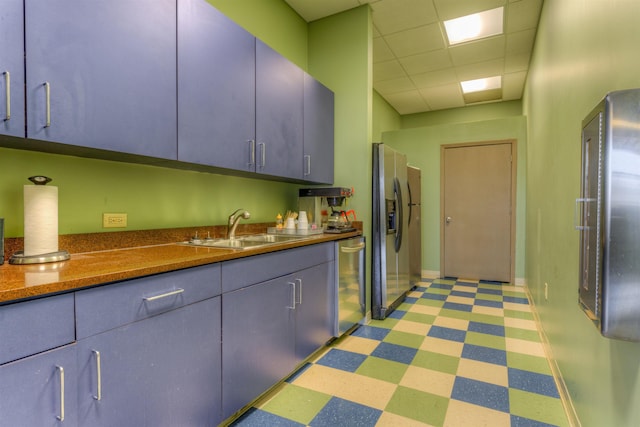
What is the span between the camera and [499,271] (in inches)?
191

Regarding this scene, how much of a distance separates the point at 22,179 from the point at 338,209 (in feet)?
7.64

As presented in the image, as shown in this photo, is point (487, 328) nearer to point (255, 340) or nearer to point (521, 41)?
point (255, 340)

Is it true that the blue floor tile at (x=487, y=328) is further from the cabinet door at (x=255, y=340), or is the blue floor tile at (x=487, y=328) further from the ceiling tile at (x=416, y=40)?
the ceiling tile at (x=416, y=40)

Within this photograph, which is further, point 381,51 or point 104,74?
point 381,51

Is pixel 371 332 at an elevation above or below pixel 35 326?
below

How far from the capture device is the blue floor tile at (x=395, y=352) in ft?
7.86

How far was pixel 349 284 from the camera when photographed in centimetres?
281

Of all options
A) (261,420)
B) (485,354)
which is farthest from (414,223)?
(261,420)

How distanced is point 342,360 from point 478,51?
3867 mm

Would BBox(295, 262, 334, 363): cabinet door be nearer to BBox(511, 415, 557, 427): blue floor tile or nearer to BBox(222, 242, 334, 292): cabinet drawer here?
BBox(222, 242, 334, 292): cabinet drawer

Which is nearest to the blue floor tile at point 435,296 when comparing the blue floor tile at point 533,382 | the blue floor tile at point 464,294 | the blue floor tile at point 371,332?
the blue floor tile at point 464,294

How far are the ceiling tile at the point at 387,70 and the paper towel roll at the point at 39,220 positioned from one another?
157 inches

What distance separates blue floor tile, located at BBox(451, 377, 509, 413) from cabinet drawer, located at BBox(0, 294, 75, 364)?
1960 millimetres

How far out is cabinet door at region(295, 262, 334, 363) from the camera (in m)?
2.14
